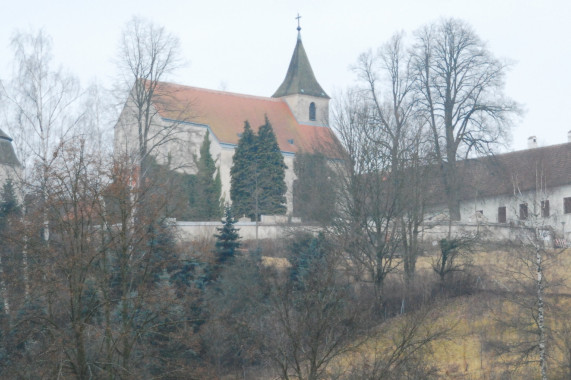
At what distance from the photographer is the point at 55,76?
30.9 metres

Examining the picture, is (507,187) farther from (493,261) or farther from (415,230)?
(415,230)

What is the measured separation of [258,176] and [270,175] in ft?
2.48

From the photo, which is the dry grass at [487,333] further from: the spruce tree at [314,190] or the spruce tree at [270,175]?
the spruce tree at [270,175]

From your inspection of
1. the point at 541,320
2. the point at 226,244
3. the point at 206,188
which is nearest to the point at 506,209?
the point at 206,188

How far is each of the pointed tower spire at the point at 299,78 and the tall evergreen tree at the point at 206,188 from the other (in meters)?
12.4

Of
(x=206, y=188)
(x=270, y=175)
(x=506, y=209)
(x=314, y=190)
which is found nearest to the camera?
(x=314, y=190)

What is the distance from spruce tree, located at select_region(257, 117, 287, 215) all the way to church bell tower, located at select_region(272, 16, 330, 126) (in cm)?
1317

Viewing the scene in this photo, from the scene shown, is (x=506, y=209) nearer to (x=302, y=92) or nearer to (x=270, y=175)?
(x=270, y=175)

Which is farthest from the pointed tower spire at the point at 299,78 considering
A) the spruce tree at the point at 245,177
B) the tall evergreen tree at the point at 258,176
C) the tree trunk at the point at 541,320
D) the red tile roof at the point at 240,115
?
the tree trunk at the point at 541,320

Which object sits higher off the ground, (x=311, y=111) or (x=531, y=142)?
(x=311, y=111)

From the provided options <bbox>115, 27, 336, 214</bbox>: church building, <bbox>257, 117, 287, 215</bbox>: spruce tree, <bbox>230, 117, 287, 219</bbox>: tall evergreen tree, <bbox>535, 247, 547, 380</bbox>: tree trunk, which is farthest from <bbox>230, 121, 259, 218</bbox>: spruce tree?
<bbox>535, 247, 547, 380</bbox>: tree trunk

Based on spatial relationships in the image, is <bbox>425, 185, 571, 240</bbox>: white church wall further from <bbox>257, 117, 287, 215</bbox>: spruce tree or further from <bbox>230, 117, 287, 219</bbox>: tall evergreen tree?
<bbox>230, 117, 287, 219</bbox>: tall evergreen tree

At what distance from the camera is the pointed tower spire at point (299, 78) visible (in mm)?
63750

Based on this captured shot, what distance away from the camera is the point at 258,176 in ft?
152
